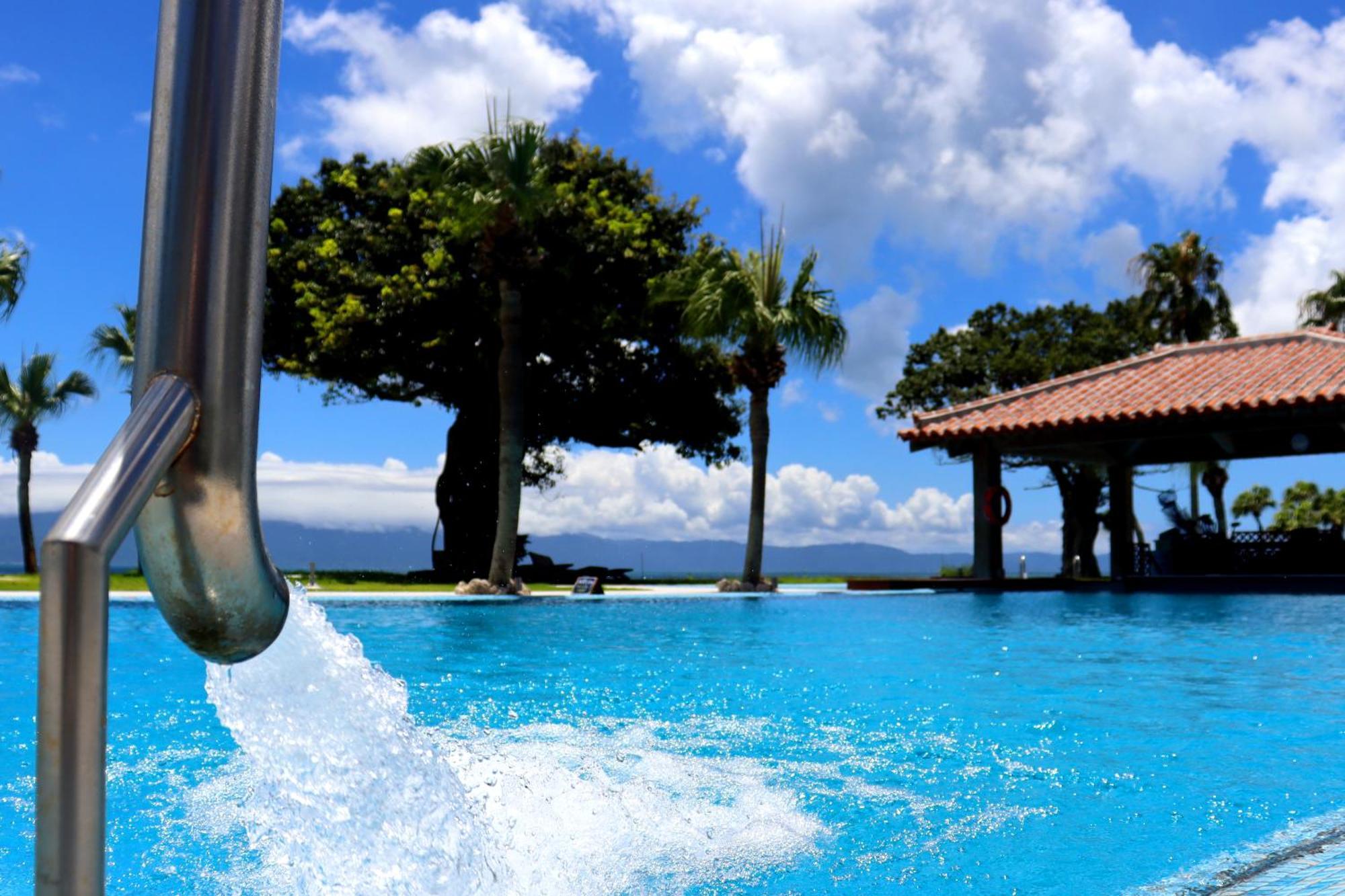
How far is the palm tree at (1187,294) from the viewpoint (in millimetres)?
35281

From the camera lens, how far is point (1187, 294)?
3547 centimetres

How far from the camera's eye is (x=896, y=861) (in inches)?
167

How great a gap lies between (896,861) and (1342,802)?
6.91 ft

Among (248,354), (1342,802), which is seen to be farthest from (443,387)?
(248,354)

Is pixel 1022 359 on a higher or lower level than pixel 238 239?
higher

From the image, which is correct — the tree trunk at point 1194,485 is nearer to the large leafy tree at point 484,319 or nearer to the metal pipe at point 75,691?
the large leafy tree at point 484,319

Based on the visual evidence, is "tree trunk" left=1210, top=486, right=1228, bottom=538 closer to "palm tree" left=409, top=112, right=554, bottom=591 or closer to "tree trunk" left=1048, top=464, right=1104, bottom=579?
"tree trunk" left=1048, top=464, right=1104, bottom=579

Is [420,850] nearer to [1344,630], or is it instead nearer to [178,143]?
[178,143]

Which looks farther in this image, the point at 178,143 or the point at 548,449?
the point at 548,449

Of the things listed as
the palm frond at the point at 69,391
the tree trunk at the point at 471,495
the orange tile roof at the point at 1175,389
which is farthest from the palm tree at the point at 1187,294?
the palm frond at the point at 69,391

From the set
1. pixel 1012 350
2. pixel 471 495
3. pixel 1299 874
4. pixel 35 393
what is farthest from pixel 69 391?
pixel 1299 874

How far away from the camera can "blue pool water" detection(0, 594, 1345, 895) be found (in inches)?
130

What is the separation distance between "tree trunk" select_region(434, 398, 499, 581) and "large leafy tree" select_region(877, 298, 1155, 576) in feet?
44.7

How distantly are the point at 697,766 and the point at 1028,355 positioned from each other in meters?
30.8
